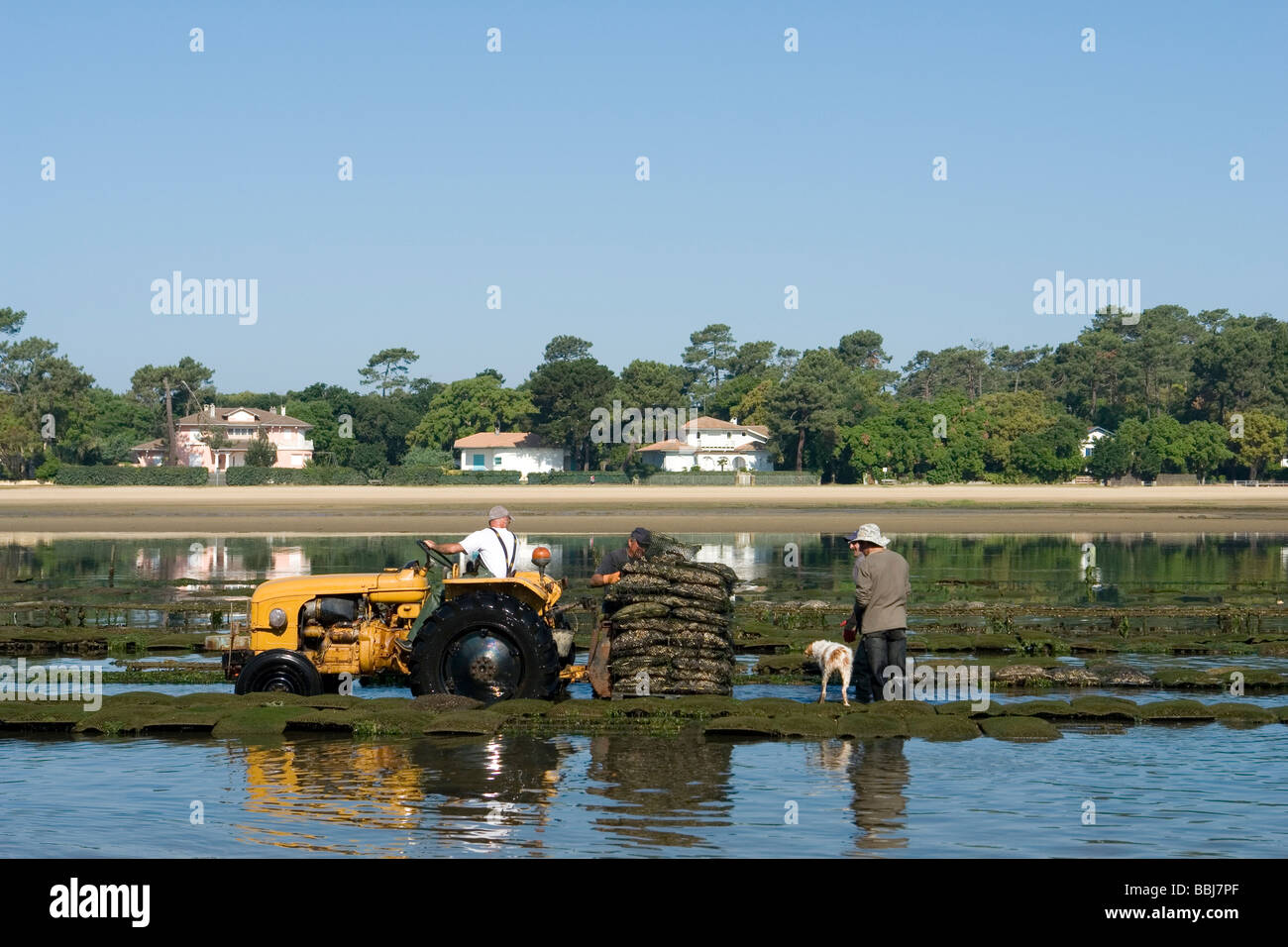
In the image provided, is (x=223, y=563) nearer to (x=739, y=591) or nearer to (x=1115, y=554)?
(x=739, y=591)

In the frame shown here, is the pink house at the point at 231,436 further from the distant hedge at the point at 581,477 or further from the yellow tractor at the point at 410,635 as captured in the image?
the yellow tractor at the point at 410,635

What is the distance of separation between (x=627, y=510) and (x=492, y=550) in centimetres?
5040

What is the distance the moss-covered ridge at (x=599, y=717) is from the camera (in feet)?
38.5

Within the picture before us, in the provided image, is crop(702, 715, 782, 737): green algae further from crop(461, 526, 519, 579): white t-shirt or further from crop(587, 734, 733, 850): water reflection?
crop(461, 526, 519, 579): white t-shirt

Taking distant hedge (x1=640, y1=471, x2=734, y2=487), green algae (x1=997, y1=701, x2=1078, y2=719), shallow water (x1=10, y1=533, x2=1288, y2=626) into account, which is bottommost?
green algae (x1=997, y1=701, x2=1078, y2=719)

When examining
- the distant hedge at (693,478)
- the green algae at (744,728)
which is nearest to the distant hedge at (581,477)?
the distant hedge at (693,478)

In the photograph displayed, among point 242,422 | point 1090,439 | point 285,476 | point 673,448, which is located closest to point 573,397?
point 673,448

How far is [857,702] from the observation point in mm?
13312

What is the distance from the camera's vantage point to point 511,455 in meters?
118

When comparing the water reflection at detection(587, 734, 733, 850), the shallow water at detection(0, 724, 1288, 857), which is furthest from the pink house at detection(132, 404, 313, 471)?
the water reflection at detection(587, 734, 733, 850)

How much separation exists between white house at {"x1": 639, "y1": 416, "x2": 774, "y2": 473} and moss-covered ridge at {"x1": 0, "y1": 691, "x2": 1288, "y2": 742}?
95.4 metres

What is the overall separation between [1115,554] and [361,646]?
31035mm

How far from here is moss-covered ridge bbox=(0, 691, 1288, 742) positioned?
11.8 metres
